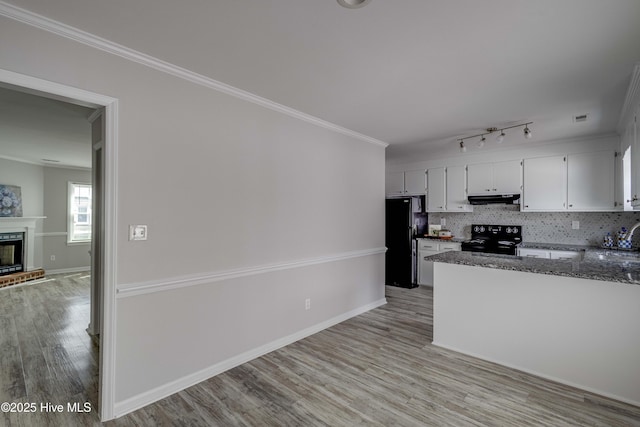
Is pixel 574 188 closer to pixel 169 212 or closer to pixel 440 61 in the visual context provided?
pixel 440 61

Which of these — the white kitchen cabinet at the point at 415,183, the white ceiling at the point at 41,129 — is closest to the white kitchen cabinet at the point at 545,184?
the white kitchen cabinet at the point at 415,183

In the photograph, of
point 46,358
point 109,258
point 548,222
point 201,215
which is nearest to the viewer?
point 109,258

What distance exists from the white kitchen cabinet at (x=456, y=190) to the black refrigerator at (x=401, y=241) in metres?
0.61

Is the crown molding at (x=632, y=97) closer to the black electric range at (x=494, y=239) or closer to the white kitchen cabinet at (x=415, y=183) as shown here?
the black electric range at (x=494, y=239)

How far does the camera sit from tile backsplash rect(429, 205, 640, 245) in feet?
14.3

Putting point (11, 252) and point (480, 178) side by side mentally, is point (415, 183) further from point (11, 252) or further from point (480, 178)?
point (11, 252)

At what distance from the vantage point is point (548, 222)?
489cm

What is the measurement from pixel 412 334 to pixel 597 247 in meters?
3.26

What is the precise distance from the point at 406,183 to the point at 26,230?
8.15 m

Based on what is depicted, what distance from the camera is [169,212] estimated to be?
2.33m

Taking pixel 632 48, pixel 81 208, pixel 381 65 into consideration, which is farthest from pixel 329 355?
pixel 81 208

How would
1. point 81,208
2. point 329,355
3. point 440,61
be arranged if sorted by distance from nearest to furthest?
point 440,61
point 329,355
point 81,208

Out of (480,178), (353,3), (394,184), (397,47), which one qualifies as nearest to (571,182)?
(480,178)

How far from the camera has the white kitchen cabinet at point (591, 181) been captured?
418 cm
